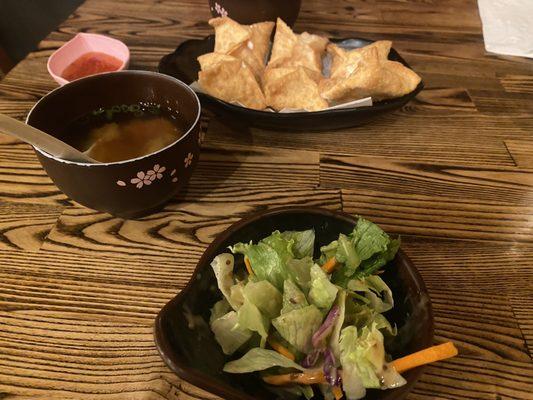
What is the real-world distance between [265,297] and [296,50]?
3.06 feet

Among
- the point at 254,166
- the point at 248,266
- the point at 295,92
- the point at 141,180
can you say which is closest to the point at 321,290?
the point at 248,266

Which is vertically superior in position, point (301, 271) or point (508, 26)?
point (508, 26)

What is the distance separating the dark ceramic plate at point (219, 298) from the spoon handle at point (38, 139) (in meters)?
0.35

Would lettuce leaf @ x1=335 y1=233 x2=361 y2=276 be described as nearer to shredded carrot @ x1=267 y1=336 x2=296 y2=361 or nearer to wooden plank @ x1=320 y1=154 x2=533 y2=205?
shredded carrot @ x1=267 y1=336 x2=296 y2=361

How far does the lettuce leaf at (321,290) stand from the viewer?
25.2 inches

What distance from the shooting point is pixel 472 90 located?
138cm

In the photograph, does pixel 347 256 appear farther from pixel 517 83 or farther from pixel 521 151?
pixel 517 83

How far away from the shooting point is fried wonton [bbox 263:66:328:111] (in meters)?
1.19

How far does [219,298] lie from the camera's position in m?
0.73

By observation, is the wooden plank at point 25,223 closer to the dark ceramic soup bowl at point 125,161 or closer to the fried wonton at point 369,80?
the dark ceramic soup bowl at point 125,161

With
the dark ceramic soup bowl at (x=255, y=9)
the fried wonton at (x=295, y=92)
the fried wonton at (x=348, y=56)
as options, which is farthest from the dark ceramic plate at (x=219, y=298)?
the dark ceramic soup bowl at (x=255, y=9)

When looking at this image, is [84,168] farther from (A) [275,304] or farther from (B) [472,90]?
(B) [472,90]

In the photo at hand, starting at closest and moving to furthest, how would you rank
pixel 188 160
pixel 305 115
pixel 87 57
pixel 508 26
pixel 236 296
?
pixel 236 296
pixel 188 160
pixel 305 115
pixel 87 57
pixel 508 26

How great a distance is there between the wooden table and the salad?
0.47ft
